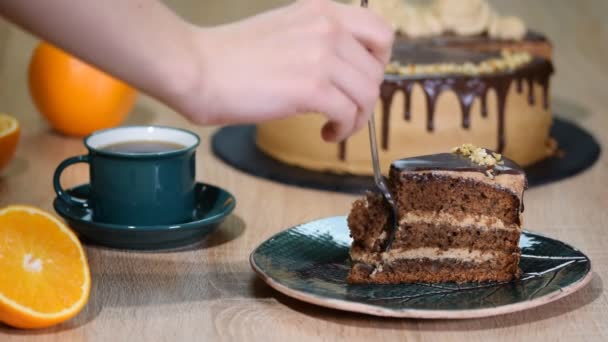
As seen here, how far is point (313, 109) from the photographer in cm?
123

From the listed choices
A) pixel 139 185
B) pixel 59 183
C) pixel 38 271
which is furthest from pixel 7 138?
pixel 38 271

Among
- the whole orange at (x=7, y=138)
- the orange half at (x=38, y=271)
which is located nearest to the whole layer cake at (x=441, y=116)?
the whole orange at (x=7, y=138)

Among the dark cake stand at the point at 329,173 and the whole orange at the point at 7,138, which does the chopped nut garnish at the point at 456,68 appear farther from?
the whole orange at the point at 7,138

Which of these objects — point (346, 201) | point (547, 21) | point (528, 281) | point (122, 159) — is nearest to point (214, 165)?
point (346, 201)

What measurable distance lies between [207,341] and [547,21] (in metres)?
2.73

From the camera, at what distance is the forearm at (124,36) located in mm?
1126

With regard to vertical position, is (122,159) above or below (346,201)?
above

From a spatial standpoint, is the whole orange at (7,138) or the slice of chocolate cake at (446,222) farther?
the whole orange at (7,138)

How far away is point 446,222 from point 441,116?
0.71 m

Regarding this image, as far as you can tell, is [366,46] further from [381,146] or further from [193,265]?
[381,146]

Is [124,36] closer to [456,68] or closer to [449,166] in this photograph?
[449,166]

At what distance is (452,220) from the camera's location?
153cm

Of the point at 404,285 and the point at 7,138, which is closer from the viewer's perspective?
the point at 404,285

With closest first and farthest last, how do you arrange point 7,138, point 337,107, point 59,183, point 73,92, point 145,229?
1. point 337,107
2. point 145,229
3. point 59,183
4. point 7,138
5. point 73,92
